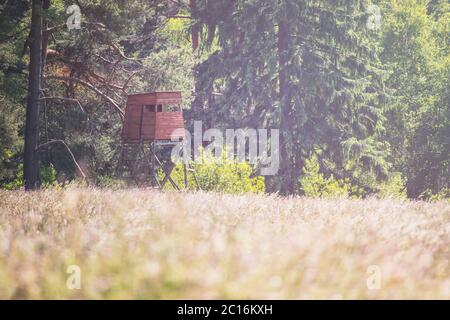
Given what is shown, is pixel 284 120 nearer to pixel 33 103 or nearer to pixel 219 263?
pixel 33 103

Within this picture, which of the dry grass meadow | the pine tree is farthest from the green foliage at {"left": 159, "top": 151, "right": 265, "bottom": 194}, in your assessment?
the dry grass meadow

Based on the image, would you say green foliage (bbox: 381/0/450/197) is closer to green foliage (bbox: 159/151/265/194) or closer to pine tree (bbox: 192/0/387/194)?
pine tree (bbox: 192/0/387/194)

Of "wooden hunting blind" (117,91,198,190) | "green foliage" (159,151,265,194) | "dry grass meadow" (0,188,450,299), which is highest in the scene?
"wooden hunting blind" (117,91,198,190)

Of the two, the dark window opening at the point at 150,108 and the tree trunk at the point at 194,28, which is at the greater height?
the tree trunk at the point at 194,28

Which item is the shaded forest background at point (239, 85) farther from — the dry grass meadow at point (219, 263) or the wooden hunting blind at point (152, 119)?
the dry grass meadow at point (219, 263)

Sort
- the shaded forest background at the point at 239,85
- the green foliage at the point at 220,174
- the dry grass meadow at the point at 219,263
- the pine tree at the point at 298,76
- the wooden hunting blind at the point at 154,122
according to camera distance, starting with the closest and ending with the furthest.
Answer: the dry grass meadow at the point at 219,263 → the wooden hunting blind at the point at 154,122 → the green foliage at the point at 220,174 → the shaded forest background at the point at 239,85 → the pine tree at the point at 298,76

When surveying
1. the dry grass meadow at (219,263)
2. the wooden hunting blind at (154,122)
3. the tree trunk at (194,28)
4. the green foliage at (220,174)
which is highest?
the tree trunk at (194,28)

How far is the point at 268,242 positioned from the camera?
4688mm

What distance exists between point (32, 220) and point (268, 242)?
2597mm

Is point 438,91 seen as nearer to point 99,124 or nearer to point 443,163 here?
point 443,163

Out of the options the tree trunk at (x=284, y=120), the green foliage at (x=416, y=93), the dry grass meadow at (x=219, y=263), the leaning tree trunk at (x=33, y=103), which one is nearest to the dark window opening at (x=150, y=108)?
the leaning tree trunk at (x=33, y=103)

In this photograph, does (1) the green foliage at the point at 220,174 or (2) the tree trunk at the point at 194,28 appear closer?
(1) the green foliage at the point at 220,174

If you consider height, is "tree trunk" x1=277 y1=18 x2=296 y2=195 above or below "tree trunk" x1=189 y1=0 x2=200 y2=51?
below

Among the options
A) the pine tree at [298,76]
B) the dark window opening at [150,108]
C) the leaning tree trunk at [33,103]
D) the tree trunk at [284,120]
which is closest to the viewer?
the leaning tree trunk at [33,103]
